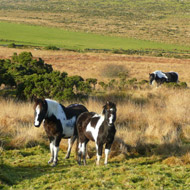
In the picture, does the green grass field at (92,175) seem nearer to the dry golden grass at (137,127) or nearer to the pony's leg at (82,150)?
the pony's leg at (82,150)

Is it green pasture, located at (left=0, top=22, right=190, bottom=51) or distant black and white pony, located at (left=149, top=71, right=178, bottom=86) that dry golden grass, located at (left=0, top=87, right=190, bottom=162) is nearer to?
distant black and white pony, located at (left=149, top=71, right=178, bottom=86)

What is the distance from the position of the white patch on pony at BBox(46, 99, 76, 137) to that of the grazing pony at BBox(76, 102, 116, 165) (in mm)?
272

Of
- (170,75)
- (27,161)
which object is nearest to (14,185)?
(27,161)

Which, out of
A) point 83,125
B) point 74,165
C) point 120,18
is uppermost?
point 120,18

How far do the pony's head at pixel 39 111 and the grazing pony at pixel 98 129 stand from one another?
3.63 feet

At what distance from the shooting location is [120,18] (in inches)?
6388

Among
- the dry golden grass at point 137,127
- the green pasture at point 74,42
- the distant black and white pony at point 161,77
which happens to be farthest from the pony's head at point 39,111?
the green pasture at point 74,42

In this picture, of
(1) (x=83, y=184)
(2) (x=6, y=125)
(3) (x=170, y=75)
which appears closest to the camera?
(1) (x=83, y=184)

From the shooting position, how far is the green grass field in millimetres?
6396

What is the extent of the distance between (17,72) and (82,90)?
159 inches

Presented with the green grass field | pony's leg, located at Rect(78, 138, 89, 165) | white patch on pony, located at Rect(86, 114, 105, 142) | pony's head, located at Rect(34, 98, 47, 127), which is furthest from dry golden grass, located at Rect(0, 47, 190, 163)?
pony's head, located at Rect(34, 98, 47, 127)

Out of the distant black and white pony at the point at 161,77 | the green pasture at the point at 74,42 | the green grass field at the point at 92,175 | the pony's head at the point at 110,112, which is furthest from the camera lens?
the green pasture at the point at 74,42

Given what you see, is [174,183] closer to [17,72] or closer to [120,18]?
[17,72]

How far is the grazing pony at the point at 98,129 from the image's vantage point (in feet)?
25.5
